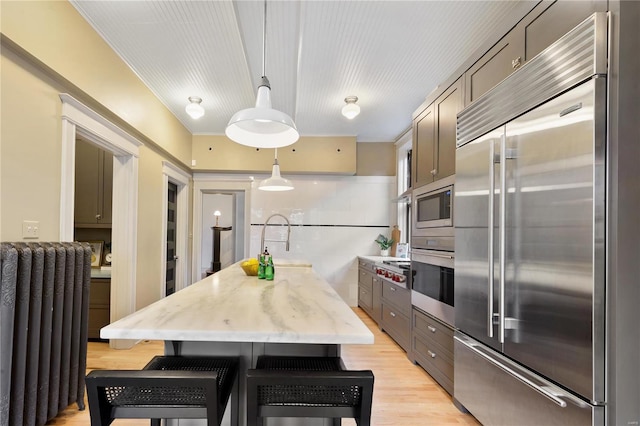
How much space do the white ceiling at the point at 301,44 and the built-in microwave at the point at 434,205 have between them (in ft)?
3.56

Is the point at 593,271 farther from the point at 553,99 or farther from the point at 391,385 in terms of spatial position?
the point at 391,385

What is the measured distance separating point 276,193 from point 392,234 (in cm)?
206

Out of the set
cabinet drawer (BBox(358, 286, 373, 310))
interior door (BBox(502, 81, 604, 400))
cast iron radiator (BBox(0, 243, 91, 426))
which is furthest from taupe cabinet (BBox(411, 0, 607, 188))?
cast iron radiator (BBox(0, 243, 91, 426))

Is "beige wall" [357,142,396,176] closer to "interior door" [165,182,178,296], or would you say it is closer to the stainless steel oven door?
the stainless steel oven door

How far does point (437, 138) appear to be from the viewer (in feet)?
9.19

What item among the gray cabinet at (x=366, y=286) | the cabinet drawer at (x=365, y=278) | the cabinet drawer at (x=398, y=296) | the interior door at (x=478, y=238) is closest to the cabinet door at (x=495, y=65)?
the interior door at (x=478, y=238)

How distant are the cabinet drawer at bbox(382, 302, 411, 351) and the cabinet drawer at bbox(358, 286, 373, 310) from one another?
0.65 meters

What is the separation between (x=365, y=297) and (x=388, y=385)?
95.1 inches

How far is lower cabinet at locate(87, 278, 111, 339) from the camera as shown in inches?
143

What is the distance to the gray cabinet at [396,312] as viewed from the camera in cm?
331

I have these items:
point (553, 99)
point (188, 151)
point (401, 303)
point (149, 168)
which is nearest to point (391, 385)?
point (401, 303)

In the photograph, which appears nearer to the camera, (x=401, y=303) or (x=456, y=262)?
(x=456, y=262)

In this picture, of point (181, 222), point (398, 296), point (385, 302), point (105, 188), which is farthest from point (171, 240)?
point (398, 296)

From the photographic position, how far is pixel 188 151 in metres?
5.25
